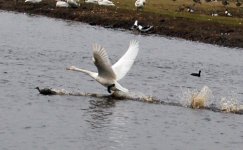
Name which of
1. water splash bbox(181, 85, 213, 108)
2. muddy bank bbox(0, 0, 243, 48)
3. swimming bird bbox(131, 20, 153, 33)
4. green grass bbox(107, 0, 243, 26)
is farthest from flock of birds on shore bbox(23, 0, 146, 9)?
water splash bbox(181, 85, 213, 108)

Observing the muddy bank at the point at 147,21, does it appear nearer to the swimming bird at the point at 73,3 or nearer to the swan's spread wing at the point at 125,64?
the swimming bird at the point at 73,3

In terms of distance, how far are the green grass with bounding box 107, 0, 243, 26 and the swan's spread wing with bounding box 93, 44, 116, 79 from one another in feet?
103

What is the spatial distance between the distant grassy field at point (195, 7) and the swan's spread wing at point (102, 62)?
1240 inches

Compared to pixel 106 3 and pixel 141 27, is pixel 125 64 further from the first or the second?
pixel 106 3

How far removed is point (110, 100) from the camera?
979 inches

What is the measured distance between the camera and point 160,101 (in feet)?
83.5

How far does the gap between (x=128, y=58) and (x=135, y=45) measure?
59cm

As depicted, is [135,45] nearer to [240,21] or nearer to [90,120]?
[90,120]

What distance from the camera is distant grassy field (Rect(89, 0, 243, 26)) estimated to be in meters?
57.1

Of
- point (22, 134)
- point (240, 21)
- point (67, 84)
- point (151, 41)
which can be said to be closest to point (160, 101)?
point (67, 84)

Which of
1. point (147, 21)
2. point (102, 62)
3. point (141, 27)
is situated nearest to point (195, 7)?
point (147, 21)

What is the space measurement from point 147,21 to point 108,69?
3208cm

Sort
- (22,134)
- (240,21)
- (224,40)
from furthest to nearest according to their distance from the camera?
(240,21), (224,40), (22,134)

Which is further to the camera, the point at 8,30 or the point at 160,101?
the point at 8,30
